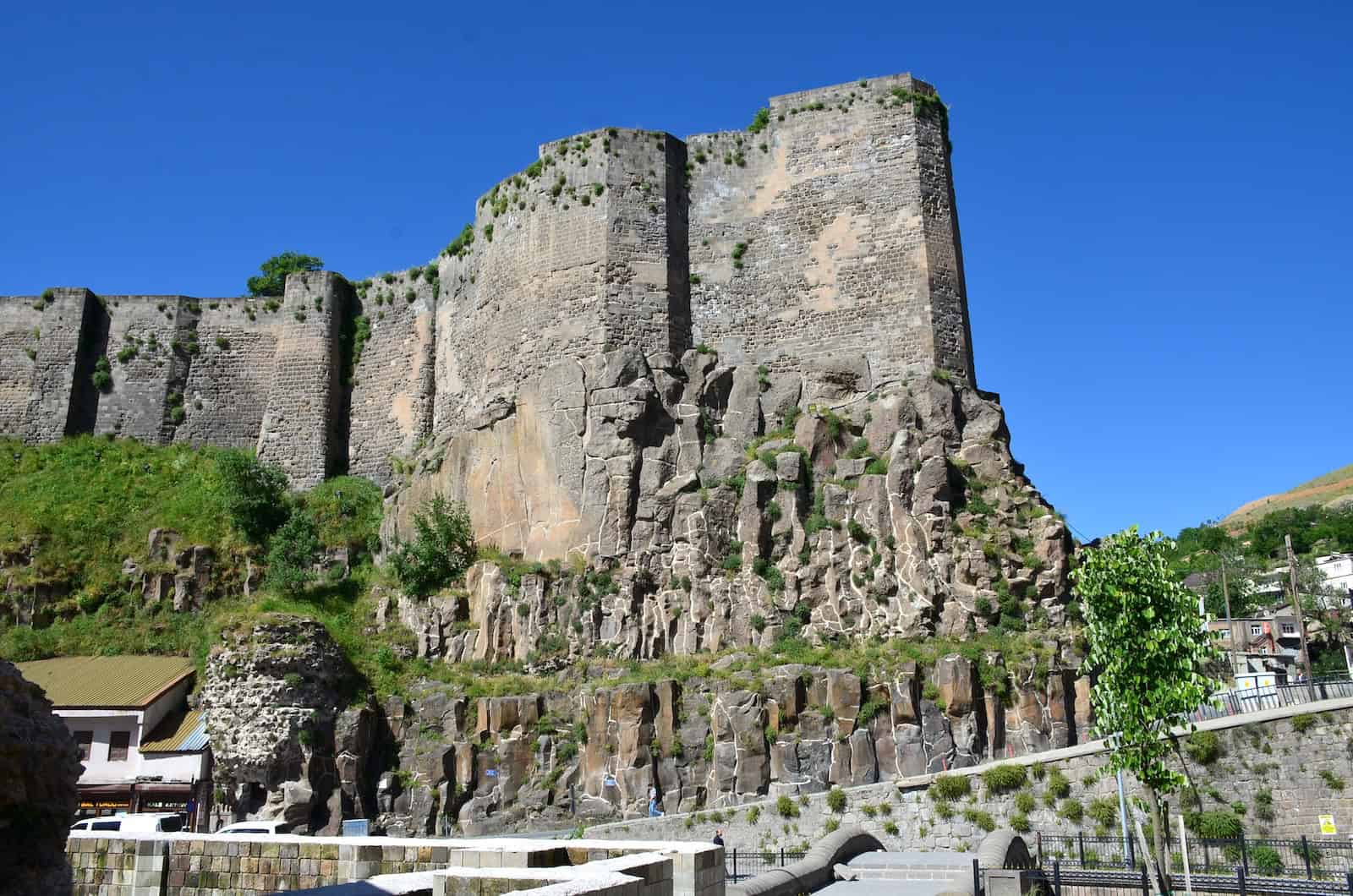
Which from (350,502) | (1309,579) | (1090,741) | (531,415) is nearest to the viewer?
(1090,741)

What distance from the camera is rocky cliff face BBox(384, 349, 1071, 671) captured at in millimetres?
30156

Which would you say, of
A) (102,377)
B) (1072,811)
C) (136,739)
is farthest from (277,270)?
(1072,811)

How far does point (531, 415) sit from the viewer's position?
35938 millimetres

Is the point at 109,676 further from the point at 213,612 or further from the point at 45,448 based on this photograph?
the point at 45,448

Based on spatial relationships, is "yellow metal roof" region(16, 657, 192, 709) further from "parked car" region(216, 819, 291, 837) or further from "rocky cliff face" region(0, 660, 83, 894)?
"rocky cliff face" region(0, 660, 83, 894)

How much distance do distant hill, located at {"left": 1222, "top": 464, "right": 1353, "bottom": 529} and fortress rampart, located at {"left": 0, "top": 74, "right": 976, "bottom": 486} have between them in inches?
4160

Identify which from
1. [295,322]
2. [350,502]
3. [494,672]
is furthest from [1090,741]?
[295,322]

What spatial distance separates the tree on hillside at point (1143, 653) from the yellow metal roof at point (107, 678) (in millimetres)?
A: 25570

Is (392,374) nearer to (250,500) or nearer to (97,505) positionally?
→ (250,500)

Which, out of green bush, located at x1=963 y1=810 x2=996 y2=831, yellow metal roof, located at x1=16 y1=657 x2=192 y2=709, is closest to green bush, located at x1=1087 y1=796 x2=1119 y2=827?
green bush, located at x1=963 y1=810 x2=996 y2=831

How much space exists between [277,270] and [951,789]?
50.9 metres

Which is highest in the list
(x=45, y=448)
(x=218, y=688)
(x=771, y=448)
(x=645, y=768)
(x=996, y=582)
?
(x=45, y=448)

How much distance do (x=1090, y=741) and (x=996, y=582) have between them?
4909 mm

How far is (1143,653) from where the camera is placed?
18516mm
